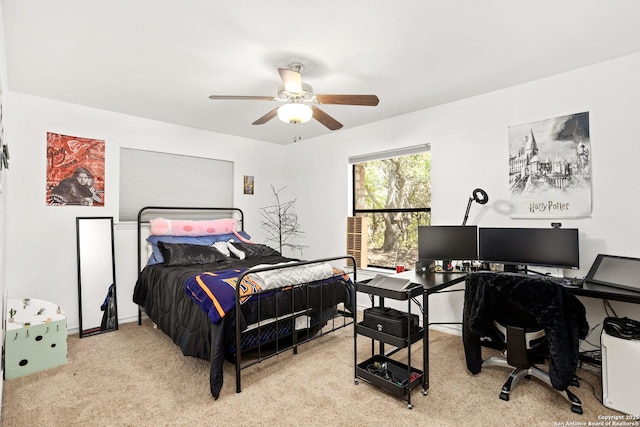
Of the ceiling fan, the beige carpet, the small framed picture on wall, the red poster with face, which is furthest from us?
the small framed picture on wall

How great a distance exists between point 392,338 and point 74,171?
3.59 meters

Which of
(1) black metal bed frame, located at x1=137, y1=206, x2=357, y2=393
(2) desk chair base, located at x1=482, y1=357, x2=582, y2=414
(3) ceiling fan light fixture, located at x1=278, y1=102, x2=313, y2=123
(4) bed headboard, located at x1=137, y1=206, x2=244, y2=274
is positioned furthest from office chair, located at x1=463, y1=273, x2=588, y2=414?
(4) bed headboard, located at x1=137, y1=206, x2=244, y2=274

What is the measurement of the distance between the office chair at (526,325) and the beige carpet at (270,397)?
140 mm

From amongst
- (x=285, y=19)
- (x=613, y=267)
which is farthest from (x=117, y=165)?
(x=613, y=267)

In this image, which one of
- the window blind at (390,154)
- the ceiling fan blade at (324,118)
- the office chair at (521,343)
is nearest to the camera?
the office chair at (521,343)

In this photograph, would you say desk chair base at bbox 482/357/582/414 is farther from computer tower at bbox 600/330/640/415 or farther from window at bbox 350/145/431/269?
window at bbox 350/145/431/269

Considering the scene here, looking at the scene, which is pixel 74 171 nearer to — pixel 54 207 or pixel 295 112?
pixel 54 207

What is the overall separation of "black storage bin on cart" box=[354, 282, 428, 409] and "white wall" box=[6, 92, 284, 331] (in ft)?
9.68

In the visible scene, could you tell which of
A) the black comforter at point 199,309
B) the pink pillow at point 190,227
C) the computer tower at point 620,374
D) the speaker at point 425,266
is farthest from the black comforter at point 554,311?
the pink pillow at point 190,227

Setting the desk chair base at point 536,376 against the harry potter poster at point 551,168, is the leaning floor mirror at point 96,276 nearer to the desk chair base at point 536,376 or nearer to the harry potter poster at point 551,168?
the desk chair base at point 536,376

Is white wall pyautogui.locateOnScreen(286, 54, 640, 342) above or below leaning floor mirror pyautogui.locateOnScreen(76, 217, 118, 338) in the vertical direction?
above

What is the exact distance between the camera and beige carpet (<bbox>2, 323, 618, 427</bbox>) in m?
2.08

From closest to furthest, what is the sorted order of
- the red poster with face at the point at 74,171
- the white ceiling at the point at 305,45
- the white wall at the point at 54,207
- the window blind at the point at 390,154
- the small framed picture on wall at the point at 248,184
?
the white ceiling at the point at 305,45
the white wall at the point at 54,207
the red poster with face at the point at 74,171
the window blind at the point at 390,154
the small framed picture on wall at the point at 248,184

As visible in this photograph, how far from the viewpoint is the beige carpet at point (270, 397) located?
81.7 inches
